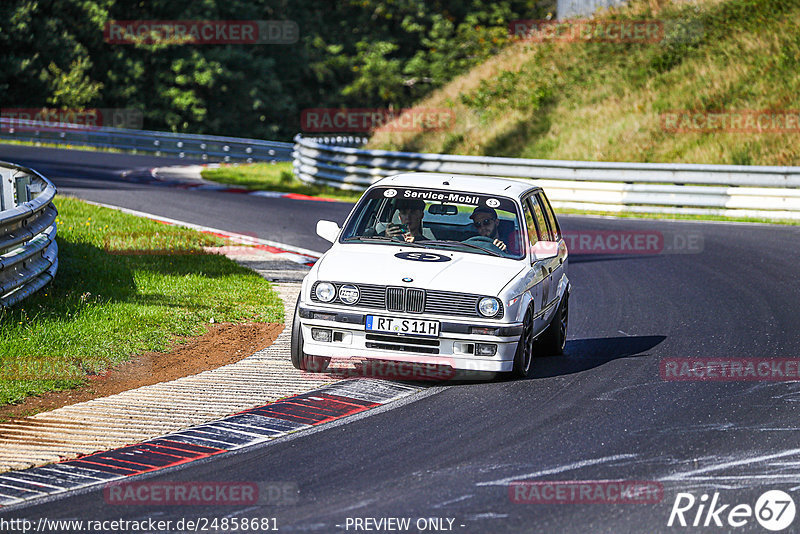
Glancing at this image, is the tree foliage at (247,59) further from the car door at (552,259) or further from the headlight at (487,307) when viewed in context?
the headlight at (487,307)

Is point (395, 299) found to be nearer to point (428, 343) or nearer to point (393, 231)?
point (428, 343)

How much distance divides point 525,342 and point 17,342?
430 cm

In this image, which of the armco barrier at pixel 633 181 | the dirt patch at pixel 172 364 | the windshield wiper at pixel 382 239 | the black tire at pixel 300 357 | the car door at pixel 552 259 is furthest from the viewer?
the armco barrier at pixel 633 181

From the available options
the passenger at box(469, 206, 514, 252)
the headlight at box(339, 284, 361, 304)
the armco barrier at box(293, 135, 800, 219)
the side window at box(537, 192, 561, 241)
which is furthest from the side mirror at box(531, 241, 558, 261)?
the armco barrier at box(293, 135, 800, 219)

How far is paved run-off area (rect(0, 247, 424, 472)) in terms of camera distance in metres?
6.84

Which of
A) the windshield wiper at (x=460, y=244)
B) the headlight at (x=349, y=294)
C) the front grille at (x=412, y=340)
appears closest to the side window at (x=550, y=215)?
the windshield wiper at (x=460, y=244)

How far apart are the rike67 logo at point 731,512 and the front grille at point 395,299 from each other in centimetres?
316

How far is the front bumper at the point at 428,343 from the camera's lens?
8.50 meters

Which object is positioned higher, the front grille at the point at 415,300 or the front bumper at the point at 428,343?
the front grille at the point at 415,300

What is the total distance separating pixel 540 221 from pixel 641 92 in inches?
833

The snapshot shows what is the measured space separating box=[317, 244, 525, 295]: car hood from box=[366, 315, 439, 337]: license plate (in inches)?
11.3

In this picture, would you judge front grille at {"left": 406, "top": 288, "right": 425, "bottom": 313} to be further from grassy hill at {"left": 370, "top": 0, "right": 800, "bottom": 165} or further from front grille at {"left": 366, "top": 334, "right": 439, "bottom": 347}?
grassy hill at {"left": 370, "top": 0, "right": 800, "bottom": 165}

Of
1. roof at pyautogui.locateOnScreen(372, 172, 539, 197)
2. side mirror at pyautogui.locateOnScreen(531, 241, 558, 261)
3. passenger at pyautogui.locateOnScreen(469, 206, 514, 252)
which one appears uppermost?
roof at pyautogui.locateOnScreen(372, 172, 539, 197)

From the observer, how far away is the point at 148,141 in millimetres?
39656
